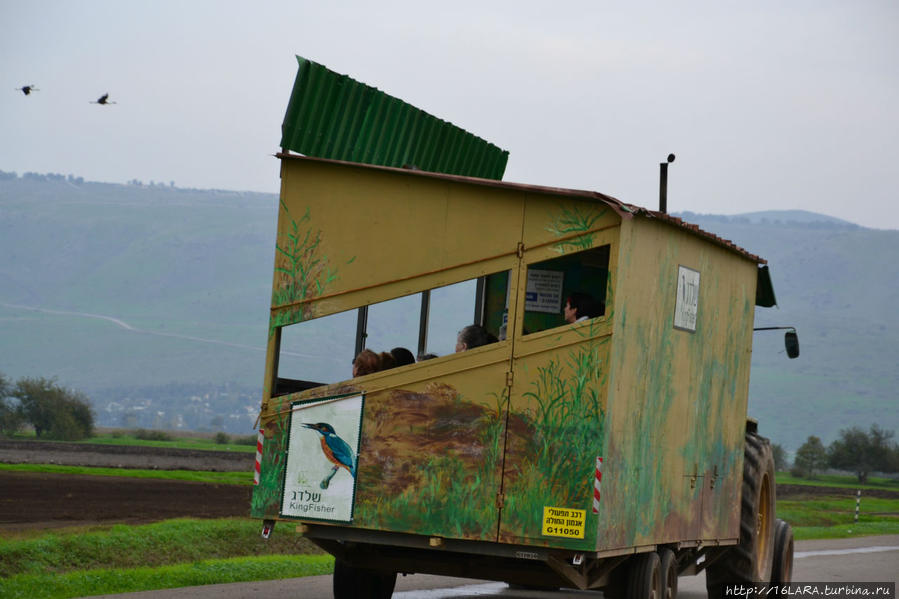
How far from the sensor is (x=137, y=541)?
16.4m

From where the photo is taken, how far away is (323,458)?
930cm

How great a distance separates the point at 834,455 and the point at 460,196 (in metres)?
110

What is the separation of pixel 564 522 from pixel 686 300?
96.6 inches

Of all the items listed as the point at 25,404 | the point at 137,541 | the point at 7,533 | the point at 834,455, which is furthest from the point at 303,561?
the point at 834,455

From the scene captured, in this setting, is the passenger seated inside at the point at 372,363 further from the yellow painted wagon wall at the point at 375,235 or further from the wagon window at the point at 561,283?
the wagon window at the point at 561,283

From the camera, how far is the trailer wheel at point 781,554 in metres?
14.1

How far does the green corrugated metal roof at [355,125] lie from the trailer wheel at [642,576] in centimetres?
380

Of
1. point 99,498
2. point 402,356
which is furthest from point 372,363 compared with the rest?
point 99,498

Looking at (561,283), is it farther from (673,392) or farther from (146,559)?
(146,559)

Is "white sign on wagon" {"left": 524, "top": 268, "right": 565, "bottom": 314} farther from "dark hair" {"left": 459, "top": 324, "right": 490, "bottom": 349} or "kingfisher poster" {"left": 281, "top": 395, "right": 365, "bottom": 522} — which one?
"kingfisher poster" {"left": 281, "top": 395, "right": 365, "bottom": 522}

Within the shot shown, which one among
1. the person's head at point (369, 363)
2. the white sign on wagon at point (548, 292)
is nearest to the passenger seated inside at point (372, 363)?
the person's head at point (369, 363)

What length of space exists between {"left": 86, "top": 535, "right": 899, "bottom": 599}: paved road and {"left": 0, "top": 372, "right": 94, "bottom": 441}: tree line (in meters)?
59.7

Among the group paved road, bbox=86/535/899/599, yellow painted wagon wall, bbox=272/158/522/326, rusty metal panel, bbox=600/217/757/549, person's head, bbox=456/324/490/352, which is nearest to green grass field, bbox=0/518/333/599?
paved road, bbox=86/535/899/599

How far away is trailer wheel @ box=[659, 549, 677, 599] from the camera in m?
10.2
